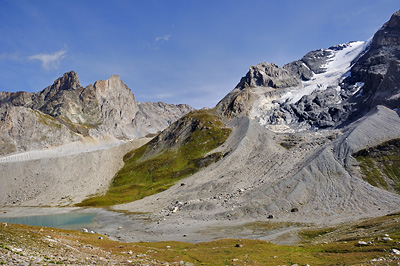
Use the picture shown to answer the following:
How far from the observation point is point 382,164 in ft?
336

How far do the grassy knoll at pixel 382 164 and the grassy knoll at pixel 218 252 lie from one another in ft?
150

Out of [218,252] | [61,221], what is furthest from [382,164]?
[61,221]

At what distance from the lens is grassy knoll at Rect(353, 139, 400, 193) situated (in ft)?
305

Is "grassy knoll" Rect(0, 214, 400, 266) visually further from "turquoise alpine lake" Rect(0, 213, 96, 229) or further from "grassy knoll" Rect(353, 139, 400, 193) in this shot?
"turquoise alpine lake" Rect(0, 213, 96, 229)

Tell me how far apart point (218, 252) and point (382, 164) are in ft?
286

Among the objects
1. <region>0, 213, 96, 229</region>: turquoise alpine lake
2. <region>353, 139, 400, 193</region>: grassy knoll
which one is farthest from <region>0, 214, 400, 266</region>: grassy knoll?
<region>0, 213, 96, 229</region>: turquoise alpine lake

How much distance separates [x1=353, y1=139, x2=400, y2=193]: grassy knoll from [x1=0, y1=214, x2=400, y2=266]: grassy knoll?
45644 mm

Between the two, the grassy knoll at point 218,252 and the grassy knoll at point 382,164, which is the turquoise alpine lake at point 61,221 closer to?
the grassy knoll at point 218,252

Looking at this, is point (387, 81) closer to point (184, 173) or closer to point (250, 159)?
point (250, 159)

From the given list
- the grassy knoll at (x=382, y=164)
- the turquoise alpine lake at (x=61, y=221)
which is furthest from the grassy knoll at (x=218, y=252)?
the turquoise alpine lake at (x=61, y=221)

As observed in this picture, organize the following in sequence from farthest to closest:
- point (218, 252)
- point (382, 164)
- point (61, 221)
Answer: point (61, 221) → point (382, 164) → point (218, 252)

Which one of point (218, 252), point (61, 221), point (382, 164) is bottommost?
point (61, 221)

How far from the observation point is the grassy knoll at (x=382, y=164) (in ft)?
305

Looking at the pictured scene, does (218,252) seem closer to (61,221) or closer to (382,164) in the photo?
(382,164)
